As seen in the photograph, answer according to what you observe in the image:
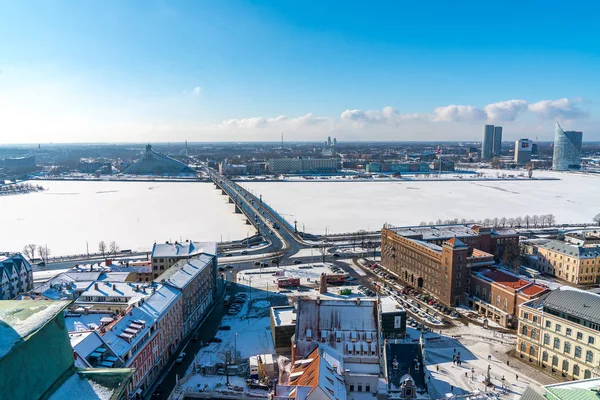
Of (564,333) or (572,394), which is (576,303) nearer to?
(564,333)

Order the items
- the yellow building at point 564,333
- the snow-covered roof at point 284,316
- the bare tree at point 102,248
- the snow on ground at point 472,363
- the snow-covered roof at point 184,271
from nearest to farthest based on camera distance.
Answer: the snow on ground at point 472,363 → the yellow building at point 564,333 → the snow-covered roof at point 284,316 → the snow-covered roof at point 184,271 → the bare tree at point 102,248

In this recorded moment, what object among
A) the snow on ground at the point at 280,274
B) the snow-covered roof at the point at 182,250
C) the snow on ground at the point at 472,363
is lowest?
the snow on ground at the point at 472,363

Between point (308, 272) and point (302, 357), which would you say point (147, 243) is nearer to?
point (308, 272)

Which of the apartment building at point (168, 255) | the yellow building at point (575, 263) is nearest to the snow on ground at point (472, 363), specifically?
the yellow building at point (575, 263)

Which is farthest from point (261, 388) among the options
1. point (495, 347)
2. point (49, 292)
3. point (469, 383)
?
Result: point (49, 292)

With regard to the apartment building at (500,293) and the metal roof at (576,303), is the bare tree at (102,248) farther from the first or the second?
the metal roof at (576,303)
